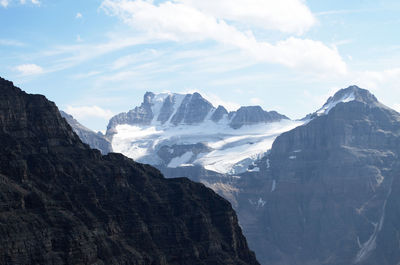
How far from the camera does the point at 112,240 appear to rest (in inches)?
7082

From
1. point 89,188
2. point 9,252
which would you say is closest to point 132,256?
point 89,188

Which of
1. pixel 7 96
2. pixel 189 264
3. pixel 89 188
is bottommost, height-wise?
pixel 189 264

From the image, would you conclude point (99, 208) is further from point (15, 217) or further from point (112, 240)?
point (15, 217)

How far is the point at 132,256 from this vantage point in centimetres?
18088

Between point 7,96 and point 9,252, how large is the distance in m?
47.1

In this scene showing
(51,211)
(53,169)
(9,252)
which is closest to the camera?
(9,252)

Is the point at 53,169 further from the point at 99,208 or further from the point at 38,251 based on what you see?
the point at 38,251

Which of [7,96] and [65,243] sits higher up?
[7,96]

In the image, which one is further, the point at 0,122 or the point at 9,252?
the point at 0,122

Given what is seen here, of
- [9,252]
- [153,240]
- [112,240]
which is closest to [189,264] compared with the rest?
[153,240]

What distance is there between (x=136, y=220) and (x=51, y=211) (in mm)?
25875

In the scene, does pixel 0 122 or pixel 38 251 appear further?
pixel 0 122

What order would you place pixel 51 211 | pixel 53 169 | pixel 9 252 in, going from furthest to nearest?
pixel 53 169
pixel 51 211
pixel 9 252

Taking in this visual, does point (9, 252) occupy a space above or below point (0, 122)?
below
